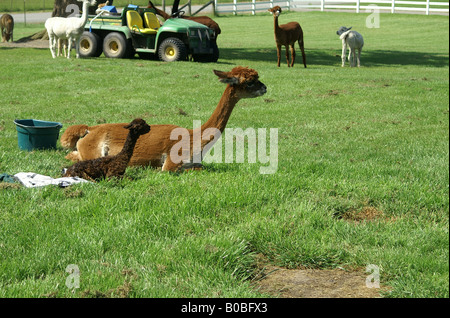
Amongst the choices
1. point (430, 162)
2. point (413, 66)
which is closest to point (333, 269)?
point (430, 162)

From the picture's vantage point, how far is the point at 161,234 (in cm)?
464

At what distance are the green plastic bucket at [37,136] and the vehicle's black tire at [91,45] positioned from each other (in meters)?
12.5

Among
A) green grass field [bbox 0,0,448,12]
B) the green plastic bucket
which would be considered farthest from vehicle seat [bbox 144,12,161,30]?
green grass field [bbox 0,0,448,12]

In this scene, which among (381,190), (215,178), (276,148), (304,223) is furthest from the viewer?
(276,148)

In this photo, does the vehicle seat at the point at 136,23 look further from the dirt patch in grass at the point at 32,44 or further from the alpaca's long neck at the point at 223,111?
the alpaca's long neck at the point at 223,111

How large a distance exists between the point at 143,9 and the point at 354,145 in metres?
13.0

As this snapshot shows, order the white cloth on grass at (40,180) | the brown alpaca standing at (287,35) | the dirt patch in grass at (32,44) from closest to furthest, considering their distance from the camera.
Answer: the white cloth on grass at (40,180), the brown alpaca standing at (287,35), the dirt patch in grass at (32,44)

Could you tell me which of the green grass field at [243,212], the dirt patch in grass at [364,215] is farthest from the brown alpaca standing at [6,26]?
the dirt patch in grass at [364,215]

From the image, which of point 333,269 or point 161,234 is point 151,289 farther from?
point 333,269

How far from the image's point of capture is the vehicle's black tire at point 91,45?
19.5 m

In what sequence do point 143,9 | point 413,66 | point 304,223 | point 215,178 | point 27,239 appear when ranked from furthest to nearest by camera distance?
point 413,66 < point 143,9 < point 215,178 < point 304,223 < point 27,239

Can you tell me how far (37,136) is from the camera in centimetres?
750

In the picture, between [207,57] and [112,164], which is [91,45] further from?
[112,164]

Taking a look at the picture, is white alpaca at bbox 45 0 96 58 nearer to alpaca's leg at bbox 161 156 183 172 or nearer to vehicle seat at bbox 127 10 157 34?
vehicle seat at bbox 127 10 157 34
